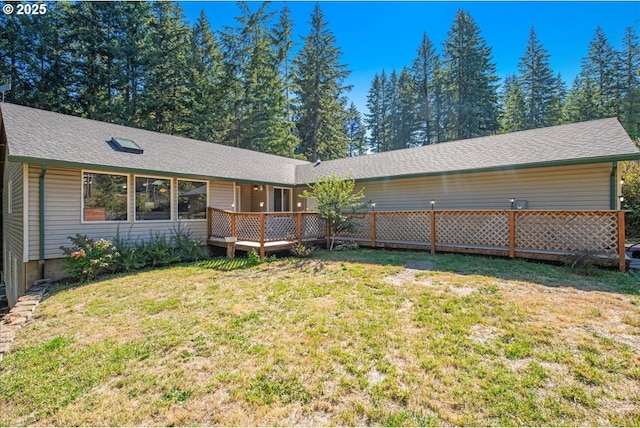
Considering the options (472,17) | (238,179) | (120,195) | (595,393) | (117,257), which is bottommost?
(595,393)

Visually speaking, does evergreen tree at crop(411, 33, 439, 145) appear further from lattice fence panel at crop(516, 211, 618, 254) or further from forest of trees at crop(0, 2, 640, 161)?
lattice fence panel at crop(516, 211, 618, 254)

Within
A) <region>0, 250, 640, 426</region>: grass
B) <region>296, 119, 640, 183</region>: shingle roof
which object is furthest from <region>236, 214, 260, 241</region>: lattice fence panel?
<region>296, 119, 640, 183</region>: shingle roof

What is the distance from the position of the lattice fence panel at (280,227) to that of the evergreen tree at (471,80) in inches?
896

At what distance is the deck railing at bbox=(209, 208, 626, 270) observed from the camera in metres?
6.54

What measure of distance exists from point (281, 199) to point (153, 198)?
5.52 m

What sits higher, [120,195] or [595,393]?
[120,195]

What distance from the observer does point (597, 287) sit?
5.00m

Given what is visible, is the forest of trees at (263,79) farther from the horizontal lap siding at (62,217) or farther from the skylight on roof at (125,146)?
the horizontal lap siding at (62,217)

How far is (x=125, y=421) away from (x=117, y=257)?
597 centimetres

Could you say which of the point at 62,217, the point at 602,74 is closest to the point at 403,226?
the point at 62,217

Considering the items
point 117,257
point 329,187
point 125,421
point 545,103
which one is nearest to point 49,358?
point 125,421

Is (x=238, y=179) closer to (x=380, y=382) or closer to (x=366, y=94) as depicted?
(x=380, y=382)

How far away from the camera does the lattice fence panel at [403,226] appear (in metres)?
8.92

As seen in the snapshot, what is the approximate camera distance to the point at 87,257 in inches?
261
